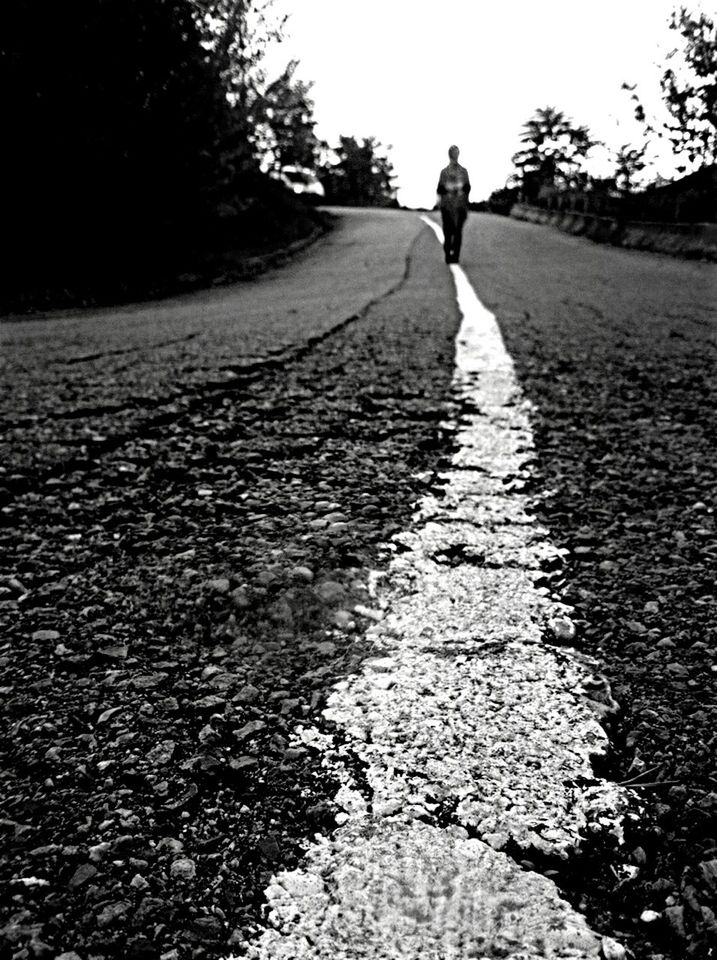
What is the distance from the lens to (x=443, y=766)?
3.14 ft

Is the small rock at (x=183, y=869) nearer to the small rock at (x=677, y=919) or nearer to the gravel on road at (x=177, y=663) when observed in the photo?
the gravel on road at (x=177, y=663)

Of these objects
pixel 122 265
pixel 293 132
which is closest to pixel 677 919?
pixel 122 265

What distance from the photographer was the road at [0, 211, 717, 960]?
79 centimetres

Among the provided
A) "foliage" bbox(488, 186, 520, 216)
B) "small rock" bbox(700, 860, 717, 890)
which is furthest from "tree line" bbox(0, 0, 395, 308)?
"foliage" bbox(488, 186, 520, 216)

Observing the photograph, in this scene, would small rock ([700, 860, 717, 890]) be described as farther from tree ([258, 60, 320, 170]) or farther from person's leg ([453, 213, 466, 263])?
tree ([258, 60, 320, 170])

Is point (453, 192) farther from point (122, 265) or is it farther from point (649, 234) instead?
point (649, 234)

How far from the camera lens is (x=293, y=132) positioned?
21969 millimetres

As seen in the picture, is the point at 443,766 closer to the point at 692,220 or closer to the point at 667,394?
the point at 667,394

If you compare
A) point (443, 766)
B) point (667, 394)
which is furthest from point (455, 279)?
point (443, 766)

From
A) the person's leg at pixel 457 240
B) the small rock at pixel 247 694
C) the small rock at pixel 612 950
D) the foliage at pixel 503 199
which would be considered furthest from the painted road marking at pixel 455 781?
the foliage at pixel 503 199

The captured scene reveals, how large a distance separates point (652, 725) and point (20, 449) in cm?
208

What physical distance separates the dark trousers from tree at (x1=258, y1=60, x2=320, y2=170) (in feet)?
19.1

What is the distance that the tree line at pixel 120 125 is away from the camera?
1038 centimetres

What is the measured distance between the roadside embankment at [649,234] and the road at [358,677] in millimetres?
11178
